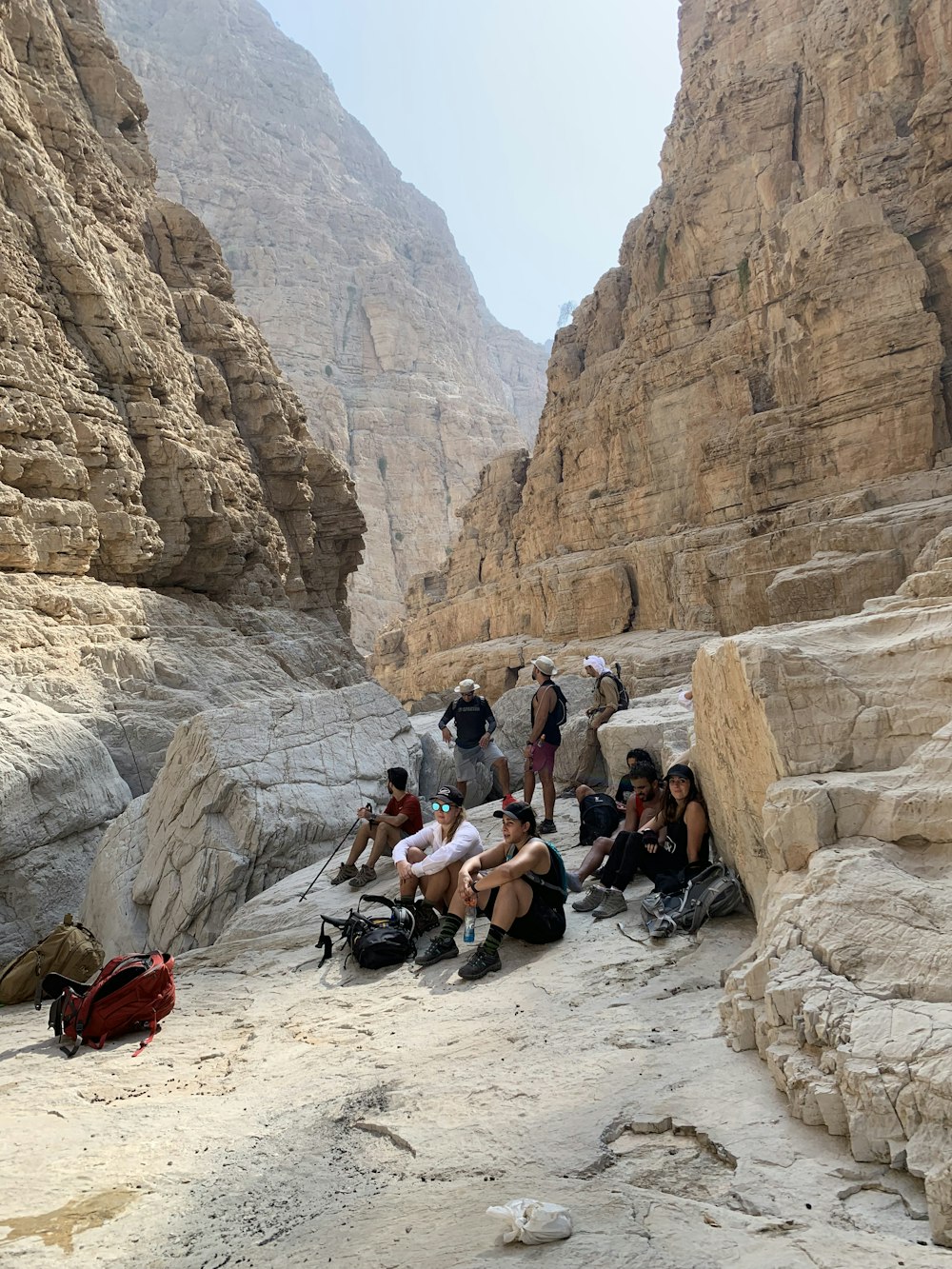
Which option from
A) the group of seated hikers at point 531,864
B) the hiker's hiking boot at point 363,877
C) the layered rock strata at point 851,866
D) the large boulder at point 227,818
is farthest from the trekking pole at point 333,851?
the layered rock strata at point 851,866

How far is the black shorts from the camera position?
17.4 feet

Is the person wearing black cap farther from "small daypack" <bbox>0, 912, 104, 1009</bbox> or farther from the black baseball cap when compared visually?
"small daypack" <bbox>0, 912, 104, 1009</bbox>

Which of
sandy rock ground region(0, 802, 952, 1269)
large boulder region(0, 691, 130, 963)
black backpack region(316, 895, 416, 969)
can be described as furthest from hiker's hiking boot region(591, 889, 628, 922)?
large boulder region(0, 691, 130, 963)

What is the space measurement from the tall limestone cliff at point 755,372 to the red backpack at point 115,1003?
53.0ft

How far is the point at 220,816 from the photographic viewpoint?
28.0 feet

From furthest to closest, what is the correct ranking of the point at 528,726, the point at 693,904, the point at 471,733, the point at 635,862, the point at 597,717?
1. the point at 528,726
2. the point at 597,717
3. the point at 471,733
4. the point at 635,862
5. the point at 693,904

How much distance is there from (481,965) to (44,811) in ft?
21.8

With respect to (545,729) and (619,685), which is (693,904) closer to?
(545,729)

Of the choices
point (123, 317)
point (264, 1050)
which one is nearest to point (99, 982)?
point (264, 1050)

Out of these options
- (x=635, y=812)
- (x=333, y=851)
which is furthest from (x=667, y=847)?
(x=333, y=851)

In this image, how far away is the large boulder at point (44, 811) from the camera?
9.05 m

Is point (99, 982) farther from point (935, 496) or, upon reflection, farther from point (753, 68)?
point (753, 68)

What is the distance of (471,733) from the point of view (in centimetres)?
923

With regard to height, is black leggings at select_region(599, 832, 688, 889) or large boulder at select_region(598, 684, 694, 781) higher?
large boulder at select_region(598, 684, 694, 781)
